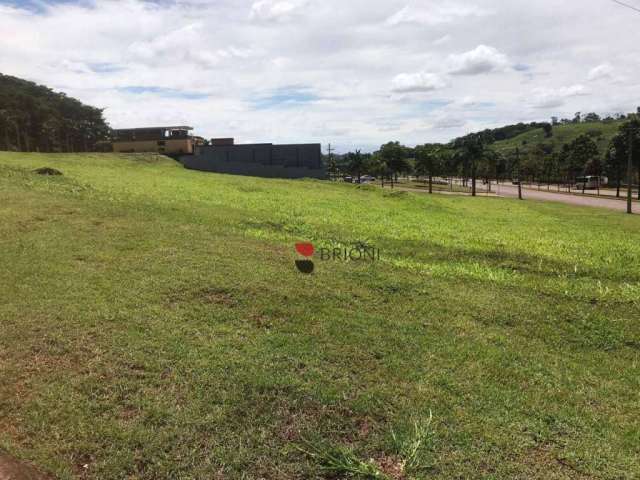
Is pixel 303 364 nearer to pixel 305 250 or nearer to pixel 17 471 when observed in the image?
pixel 17 471

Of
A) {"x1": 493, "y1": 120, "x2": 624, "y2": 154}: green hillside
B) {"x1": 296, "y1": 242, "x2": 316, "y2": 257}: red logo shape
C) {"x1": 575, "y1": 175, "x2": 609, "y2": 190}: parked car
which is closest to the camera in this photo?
{"x1": 296, "y1": 242, "x2": 316, "y2": 257}: red logo shape

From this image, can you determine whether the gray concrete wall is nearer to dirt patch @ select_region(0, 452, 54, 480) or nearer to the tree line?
the tree line

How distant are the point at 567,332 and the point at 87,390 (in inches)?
230

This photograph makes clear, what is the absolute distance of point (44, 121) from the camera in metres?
58.6

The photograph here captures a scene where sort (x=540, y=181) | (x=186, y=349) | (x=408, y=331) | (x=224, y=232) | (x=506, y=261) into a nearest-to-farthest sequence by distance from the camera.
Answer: (x=186, y=349)
(x=408, y=331)
(x=506, y=261)
(x=224, y=232)
(x=540, y=181)

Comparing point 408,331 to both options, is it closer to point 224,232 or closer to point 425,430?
point 425,430

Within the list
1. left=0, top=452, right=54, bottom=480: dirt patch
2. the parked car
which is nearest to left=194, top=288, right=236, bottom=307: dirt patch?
left=0, top=452, right=54, bottom=480: dirt patch

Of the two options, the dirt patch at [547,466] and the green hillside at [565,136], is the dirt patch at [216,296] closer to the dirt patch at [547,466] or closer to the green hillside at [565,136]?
the dirt patch at [547,466]

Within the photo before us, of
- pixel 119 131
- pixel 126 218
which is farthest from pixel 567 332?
pixel 119 131

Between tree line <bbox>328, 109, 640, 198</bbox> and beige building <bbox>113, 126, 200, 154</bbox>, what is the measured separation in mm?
31267

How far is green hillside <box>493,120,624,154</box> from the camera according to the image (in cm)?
11220

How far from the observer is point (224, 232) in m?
11.0

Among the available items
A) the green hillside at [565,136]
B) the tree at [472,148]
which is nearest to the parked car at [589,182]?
the tree at [472,148]

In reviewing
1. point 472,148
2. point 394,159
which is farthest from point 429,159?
point 394,159
